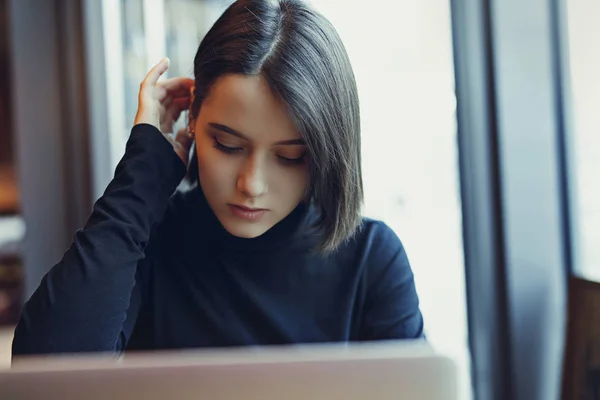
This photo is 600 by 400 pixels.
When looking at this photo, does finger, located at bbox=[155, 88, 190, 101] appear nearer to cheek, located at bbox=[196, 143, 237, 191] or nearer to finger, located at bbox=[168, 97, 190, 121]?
finger, located at bbox=[168, 97, 190, 121]

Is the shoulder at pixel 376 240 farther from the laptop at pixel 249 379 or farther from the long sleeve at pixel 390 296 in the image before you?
the laptop at pixel 249 379

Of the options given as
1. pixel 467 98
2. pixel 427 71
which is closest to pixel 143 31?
pixel 427 71

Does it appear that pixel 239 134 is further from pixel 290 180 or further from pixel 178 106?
pixel 178 106

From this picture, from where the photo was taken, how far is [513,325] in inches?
38.7

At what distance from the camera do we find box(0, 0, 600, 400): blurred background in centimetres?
96

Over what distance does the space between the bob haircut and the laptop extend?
0.42 m

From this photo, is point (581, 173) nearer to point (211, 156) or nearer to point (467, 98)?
point (467, 98)

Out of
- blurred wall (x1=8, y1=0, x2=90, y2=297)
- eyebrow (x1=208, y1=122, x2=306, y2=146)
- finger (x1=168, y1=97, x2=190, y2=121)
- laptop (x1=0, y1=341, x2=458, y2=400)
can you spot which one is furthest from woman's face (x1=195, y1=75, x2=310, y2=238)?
blurred wall (x1=8, y1=0, x2=90, y2=297)

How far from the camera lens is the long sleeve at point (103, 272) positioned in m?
0.75

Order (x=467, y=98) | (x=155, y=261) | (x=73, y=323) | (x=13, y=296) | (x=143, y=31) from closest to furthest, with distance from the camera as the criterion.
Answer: (x=73, y=323) → (x=155, y=261) → (x=467, y=98) → (x=143, y=31) → (x=13, y=296)

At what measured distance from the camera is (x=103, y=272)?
765mm

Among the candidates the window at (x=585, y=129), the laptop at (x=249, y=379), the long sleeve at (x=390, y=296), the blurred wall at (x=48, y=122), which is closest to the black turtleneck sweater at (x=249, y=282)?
the long sleeve at (x=390, y=296)

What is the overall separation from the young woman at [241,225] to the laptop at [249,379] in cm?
38

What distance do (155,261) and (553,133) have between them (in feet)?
2.16
